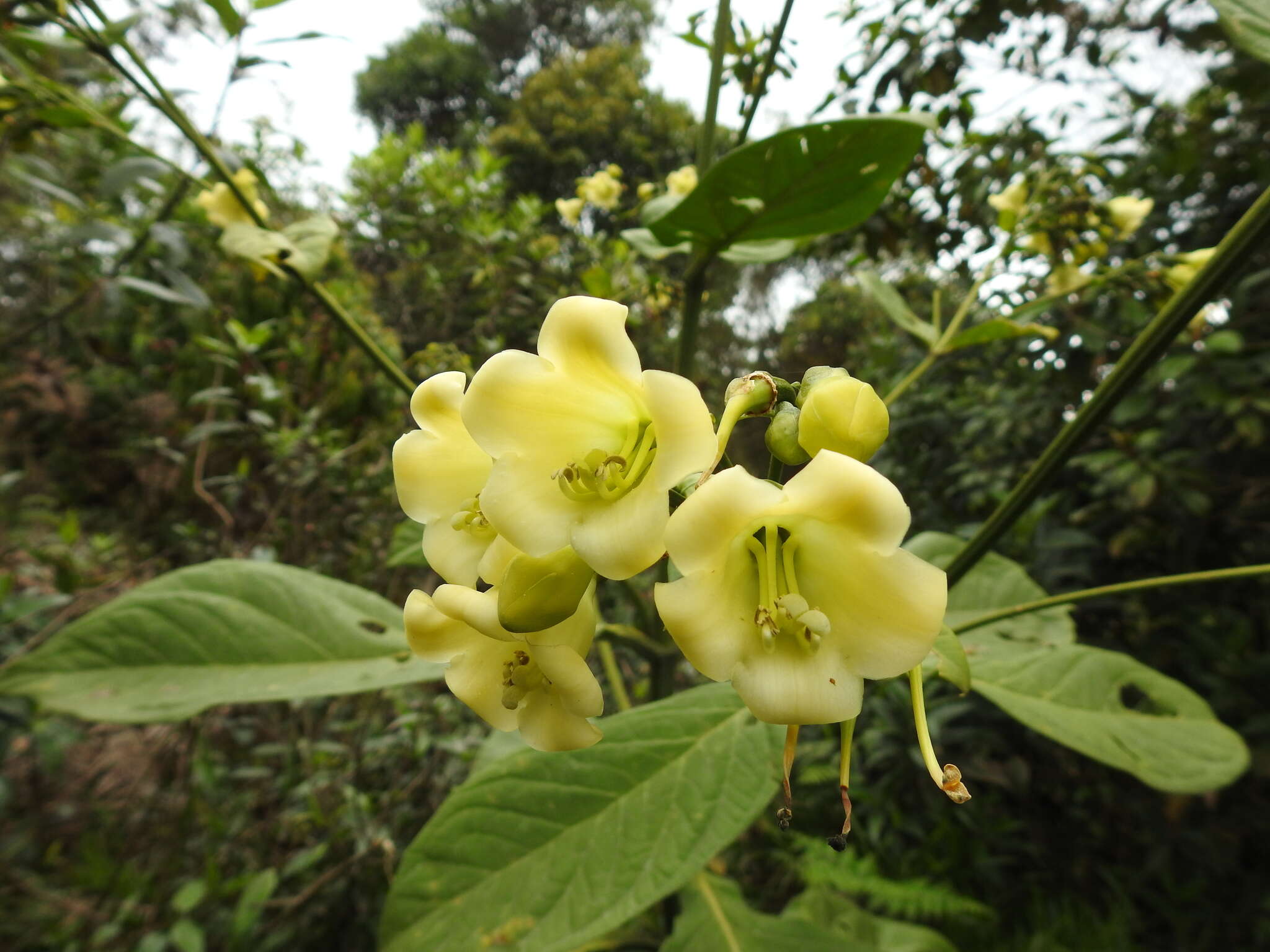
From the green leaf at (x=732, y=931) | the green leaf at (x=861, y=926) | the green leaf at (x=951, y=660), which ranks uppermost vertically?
the green leaf at (x=951, y=660)

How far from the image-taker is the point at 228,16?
0.87m

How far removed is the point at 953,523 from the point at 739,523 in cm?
180

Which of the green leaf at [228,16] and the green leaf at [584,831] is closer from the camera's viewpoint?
the green leaf at [584,831]

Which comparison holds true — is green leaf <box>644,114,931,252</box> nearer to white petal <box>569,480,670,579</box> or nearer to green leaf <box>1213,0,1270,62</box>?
green leaf <box>1213,0,1270,62</box>

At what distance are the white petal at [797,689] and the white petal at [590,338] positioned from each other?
0.19 meters

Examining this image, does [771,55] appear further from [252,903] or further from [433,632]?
[252,903]

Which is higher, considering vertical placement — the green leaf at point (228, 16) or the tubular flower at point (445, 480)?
the green leaf at point (228, 16)

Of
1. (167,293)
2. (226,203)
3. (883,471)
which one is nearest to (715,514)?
(226,203)

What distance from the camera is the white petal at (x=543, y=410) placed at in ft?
1.36

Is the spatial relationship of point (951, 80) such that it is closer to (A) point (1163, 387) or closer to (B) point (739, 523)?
(A) point (1163, 387)

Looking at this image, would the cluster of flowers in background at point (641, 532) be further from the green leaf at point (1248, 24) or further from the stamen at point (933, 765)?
the green leaf at point (1248, 24)

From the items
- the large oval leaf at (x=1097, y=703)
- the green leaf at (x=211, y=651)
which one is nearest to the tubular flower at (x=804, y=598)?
the large oval leaf at (x=1097, y=703)

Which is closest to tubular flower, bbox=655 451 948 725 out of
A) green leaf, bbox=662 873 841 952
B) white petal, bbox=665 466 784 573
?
white petal, bbox=665 466 784 573

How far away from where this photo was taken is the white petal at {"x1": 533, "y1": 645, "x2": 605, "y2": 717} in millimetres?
433
